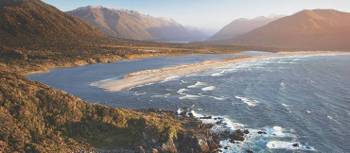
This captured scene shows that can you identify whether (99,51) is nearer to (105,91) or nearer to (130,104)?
(105,91)

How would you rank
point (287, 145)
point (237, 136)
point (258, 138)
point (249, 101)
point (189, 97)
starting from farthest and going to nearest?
point (189, 97) < point (249, 101) < point (258, 138) < point (237, 136) < point (287, 145)

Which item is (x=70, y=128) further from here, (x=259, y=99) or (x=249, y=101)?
(x=259, y=99)

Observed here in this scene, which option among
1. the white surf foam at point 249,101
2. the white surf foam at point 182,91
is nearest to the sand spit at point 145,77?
the white surf foam at point 182,91

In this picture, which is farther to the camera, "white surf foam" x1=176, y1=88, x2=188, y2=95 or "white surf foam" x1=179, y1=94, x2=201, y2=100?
"white surf foam" x1=176, y1=88, x2=188, y2=95

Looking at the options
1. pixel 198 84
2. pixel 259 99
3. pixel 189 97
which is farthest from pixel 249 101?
pixel 198 84

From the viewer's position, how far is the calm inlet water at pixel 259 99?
55500 mm

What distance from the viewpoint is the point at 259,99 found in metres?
84.2

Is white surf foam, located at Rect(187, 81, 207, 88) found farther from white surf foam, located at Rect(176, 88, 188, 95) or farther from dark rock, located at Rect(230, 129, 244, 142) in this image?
dark rock, located at Rect(230, 129, 244, 142)

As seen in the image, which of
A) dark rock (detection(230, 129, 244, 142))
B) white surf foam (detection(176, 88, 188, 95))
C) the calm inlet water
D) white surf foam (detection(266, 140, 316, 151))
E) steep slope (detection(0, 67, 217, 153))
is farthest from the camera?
white surf foam (detection(176, 88, 188, 95))

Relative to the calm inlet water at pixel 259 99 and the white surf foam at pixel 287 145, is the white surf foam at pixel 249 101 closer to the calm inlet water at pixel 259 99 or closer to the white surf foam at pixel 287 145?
the calm inlet water at pixel 259 99

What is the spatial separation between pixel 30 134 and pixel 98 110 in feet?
32.4

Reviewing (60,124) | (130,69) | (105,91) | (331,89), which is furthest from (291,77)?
(60,124)

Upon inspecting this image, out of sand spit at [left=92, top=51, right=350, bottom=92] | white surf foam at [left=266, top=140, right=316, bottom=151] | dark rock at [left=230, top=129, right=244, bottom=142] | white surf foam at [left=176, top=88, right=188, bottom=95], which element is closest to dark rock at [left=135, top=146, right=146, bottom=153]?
dark rock at [left=230, top=129, right=244, bottom=142]

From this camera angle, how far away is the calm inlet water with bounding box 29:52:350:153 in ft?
182
